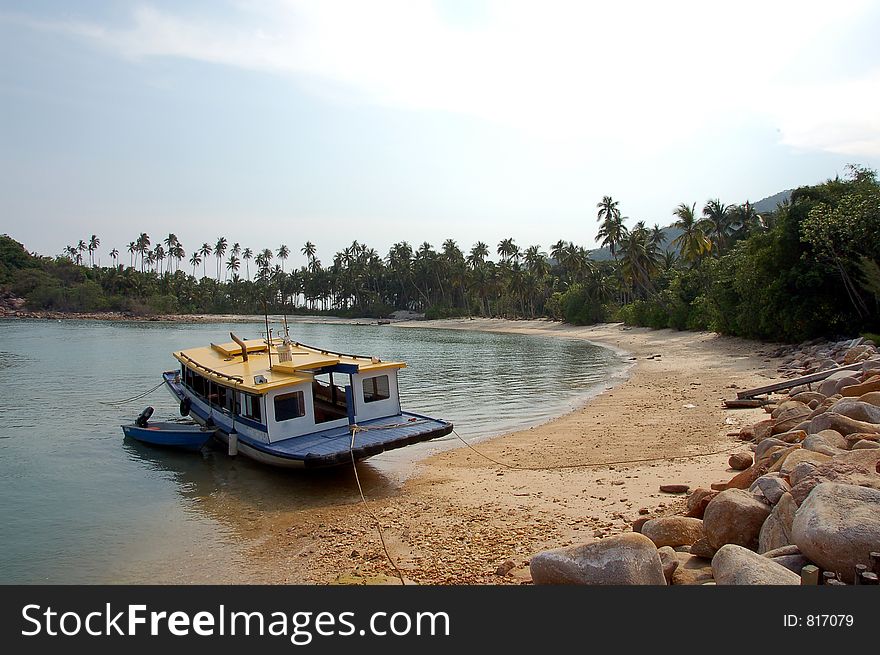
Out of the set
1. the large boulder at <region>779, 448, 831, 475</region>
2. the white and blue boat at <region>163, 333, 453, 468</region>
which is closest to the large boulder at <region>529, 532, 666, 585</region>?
the large boulder at <region>779, 448, 831, 475</region>

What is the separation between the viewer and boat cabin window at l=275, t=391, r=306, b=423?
15750 millimetres

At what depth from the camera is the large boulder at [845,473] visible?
723 centimetres

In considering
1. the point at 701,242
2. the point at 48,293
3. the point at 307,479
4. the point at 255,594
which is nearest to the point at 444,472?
the point at 307,479

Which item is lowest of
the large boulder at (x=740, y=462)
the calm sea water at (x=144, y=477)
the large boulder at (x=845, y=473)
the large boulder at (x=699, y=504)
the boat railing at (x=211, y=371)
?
the calm sea water at (x=144, y=477)

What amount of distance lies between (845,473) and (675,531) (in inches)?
86.4

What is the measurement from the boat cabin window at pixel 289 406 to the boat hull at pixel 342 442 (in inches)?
23.6

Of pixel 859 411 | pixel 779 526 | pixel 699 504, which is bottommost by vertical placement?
pixel 699 504

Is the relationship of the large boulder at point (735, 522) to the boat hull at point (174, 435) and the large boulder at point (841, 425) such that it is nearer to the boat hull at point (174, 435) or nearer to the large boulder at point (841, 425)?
the large boulder at point (841, 425)

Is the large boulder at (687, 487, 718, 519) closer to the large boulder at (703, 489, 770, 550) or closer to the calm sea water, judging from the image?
the large boulder at (703, 489, 770, 550)

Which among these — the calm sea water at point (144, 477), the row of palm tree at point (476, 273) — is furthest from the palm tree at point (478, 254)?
the calm sea water at point (144, 477)

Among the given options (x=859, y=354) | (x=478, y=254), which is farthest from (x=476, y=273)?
(x=859, y=354)

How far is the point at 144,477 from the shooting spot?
16.7 meters

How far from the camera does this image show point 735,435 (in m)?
15.9

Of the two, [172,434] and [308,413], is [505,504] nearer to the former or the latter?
[308,413]
